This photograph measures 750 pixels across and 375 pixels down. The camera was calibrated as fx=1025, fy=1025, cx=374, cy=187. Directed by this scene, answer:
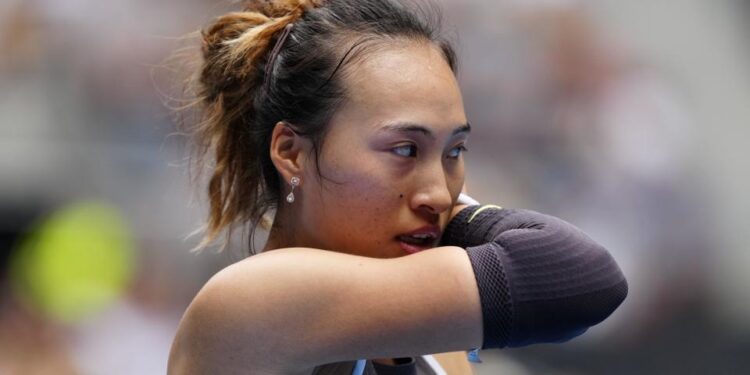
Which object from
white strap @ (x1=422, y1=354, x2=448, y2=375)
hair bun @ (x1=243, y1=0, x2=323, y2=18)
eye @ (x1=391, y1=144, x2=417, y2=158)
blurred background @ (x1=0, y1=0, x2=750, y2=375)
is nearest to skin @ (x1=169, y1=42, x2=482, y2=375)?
eye @ (x1=391, y1=144, x2=417, y2=158)

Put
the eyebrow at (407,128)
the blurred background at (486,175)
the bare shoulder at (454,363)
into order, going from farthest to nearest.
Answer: the blurred background at (486,175), the bare shoulder at (454,363), the eyebrow at (407,128)

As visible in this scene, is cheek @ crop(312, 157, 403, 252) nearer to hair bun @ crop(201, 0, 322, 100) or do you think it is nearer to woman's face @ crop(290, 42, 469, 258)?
woman's face @ crop(290, 42, 469, 258)

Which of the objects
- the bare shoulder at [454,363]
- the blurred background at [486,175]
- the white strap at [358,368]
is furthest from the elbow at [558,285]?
the blurred background at [486,175]

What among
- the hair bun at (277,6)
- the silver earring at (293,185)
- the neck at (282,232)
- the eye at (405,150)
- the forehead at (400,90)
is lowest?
the neck at (282,232)

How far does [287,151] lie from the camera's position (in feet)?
5.53

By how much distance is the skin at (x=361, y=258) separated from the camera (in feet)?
4.56

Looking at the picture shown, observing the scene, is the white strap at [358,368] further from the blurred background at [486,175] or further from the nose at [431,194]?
the blurred background at [486,175]

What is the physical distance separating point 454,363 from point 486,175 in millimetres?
1911

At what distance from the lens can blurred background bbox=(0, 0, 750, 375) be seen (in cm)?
361

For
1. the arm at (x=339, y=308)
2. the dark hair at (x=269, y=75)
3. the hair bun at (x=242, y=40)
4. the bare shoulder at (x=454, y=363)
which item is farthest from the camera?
the bare shoulder at (x=454, y=363)

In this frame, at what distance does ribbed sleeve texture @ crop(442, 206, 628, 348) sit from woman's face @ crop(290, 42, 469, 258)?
15 cm

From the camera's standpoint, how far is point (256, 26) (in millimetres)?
1813

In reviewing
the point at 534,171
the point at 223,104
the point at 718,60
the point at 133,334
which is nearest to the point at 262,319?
the point at 223,104

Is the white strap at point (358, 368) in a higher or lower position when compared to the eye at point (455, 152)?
lower
